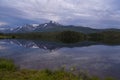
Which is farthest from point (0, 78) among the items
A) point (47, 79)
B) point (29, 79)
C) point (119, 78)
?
point (119, 78)

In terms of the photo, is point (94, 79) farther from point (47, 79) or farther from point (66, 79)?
point (47, 79)

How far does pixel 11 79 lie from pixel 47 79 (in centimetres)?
277

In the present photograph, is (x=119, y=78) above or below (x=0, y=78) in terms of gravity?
below

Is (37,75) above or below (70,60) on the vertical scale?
above

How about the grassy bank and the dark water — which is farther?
the dark water

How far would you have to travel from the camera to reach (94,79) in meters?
18.8

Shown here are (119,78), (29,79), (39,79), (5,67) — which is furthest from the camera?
(119,78)

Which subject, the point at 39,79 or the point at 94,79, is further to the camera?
→ the point at 94,79

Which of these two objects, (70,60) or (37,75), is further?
(70,60)

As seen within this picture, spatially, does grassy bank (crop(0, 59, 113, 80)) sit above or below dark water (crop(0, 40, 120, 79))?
above

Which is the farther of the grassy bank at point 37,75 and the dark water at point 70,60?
the dark water at point 70,60

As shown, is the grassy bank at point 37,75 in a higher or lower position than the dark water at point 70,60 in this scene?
higher

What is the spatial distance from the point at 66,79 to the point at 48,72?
366 centimetres

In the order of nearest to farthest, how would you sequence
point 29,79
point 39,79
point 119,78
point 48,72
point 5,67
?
point 39,79 < point 29,79 < point 48,72 < point 5,67 < point 119,78
